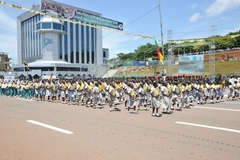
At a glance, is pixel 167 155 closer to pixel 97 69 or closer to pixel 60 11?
pixel 60 11

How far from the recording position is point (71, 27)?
77812 millimetres

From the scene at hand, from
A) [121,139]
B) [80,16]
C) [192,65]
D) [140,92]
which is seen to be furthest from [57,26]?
[121,139]

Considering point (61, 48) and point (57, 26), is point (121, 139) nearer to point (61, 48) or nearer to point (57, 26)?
point (57, 26)

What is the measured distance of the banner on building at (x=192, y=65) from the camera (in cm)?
4233

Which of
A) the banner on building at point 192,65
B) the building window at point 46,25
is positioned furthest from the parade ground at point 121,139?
the building window at point 46,25

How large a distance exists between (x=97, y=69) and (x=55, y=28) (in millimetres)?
18117

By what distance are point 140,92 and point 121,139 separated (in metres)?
6.44

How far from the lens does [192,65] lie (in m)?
Result: 44.4

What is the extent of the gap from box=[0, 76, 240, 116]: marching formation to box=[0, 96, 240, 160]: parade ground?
1801 millimetres

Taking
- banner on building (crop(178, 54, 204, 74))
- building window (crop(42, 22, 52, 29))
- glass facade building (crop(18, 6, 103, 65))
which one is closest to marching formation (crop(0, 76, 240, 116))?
banner on building (crop(178, 54, 204, 74))

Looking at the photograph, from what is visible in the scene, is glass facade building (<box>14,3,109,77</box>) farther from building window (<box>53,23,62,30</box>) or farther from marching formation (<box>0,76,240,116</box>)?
marching formation (<box>0,76,240,116</box>)

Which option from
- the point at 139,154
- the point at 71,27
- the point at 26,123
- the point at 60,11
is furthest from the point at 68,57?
the point at 139,154

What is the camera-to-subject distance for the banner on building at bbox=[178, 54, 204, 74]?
42.3 metres

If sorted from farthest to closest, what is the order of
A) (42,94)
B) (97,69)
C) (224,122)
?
1. (97,69)
2. (42,94)
3. (224,122)
